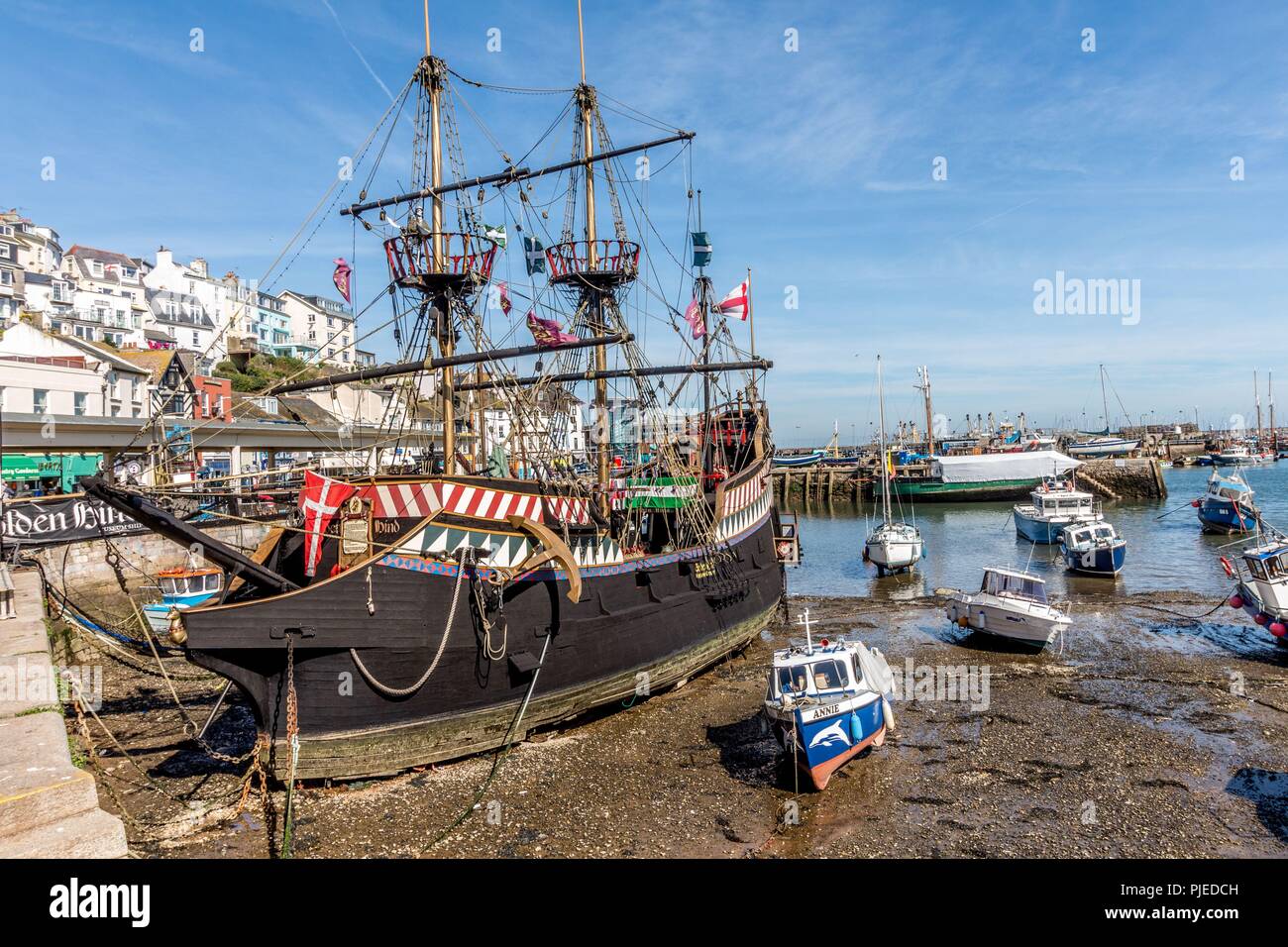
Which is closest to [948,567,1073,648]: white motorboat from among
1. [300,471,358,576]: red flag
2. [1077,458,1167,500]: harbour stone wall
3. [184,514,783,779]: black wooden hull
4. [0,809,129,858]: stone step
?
[184,514,783,779]: black wooden hull

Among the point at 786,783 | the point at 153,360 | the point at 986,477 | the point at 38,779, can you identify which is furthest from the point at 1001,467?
the point at 38,779

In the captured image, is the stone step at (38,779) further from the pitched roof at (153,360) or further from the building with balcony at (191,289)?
the building with balcony at (191,289)

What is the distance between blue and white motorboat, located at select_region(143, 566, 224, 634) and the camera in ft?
87.6

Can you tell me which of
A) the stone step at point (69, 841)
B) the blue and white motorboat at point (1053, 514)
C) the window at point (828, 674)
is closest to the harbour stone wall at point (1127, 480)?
the blue and white motorboat at point (1053, 514)

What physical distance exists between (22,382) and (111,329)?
151ft

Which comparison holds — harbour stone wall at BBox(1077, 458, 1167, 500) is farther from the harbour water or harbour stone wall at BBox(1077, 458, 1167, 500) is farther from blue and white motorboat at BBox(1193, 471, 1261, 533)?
blue and white motorboat at BBox(1193, 471, 1261, 533)

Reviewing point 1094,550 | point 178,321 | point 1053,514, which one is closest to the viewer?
A: point 1094,550

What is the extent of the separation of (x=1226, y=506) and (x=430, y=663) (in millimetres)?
54568

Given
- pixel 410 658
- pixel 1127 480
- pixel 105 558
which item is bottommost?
pixel 1127 480

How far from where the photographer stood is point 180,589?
27.6m
